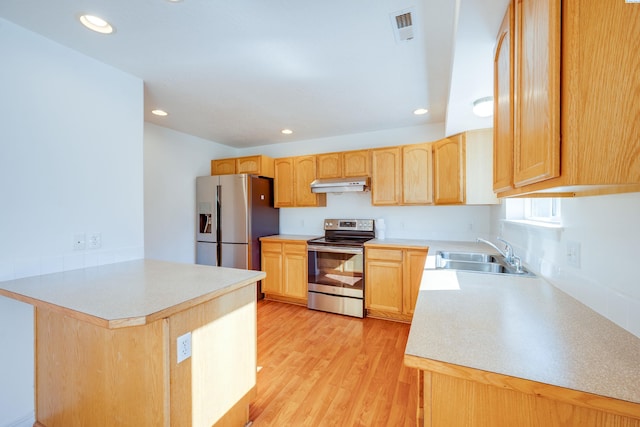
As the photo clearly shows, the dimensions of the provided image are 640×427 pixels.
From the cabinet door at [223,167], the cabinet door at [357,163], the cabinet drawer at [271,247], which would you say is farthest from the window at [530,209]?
the cabinet door at [223,167]

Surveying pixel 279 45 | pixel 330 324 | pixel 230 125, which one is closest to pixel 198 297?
pixel 279 45

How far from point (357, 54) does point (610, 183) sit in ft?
5.51

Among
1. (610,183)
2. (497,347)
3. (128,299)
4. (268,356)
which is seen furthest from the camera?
(268,356)

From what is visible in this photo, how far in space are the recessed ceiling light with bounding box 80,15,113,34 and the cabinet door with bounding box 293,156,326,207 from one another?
8.08 ft

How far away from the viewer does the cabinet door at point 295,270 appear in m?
3.48

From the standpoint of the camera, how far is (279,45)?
1.75 m

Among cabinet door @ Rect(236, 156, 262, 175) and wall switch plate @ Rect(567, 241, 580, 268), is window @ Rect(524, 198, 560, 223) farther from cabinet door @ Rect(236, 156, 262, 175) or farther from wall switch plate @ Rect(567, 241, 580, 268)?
cabinet door @ Rect(236, 156, 262, 175)

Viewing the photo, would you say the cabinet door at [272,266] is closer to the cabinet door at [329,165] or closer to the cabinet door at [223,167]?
the cabinet door at [329,165]

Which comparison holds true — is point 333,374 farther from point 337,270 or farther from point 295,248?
point 295,248

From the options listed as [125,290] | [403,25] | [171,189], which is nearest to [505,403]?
[125,290]

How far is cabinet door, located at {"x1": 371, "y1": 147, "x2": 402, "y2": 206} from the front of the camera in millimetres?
3270

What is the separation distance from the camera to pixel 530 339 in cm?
86

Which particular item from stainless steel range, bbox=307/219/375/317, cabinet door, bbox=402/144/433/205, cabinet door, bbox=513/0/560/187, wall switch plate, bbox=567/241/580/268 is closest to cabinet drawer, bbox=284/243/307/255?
stainless steel range, bbox=307/219/375/317

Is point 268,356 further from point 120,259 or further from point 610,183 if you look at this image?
point 610,183
